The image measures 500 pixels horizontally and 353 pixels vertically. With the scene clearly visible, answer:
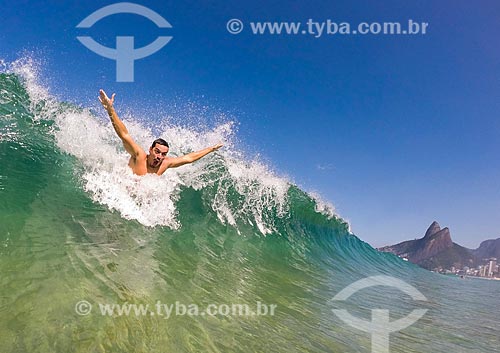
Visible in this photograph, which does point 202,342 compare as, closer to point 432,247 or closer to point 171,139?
point 171,139

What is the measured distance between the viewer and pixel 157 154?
7.49 m

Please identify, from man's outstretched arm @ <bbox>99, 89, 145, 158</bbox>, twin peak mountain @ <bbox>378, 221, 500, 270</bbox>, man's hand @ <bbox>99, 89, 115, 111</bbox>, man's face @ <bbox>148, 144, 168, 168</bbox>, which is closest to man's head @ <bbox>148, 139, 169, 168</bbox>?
man's face @ <bbox>148, 144, 168, 168</bbox>

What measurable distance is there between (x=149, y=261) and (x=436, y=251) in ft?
196

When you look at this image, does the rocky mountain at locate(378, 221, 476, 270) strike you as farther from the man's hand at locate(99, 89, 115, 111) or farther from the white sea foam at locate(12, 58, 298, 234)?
the man's hand at locate(99, 89, 115, 111)

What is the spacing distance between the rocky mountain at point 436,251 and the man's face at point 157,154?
41362mm

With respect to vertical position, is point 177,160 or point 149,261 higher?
point 177,160

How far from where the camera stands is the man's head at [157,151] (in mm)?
7422

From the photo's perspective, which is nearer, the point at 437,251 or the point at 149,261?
the point at 149,261

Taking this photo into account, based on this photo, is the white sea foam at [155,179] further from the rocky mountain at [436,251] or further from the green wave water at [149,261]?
the rocky mountain at [436,251]

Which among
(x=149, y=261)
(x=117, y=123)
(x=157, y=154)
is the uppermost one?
(x=117, y=123)

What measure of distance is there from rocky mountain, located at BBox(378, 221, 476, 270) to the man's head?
1629 inches

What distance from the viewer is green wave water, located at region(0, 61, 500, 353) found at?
3625mm

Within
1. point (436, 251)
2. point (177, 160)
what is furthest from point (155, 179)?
point (436, 251)

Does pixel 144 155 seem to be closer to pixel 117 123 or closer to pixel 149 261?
pixel 117 123
